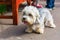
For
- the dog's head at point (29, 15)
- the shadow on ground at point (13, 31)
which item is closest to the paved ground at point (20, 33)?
the shadow on ground at point (13, 31)

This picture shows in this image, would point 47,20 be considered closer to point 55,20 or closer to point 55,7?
point 55,20

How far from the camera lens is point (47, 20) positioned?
2332 millimetres

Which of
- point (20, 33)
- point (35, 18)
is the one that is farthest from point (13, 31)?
point (35, 18)

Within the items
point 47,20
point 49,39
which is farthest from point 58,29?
point 49,39

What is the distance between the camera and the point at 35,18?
2.07 meters

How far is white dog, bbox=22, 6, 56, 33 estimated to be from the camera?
79.0 inches

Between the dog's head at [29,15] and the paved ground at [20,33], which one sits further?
the paved ground at [20,33]

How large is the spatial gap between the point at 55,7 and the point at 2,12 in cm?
109

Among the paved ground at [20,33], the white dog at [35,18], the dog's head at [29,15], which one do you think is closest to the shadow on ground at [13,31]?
the paved ground at [20,33]

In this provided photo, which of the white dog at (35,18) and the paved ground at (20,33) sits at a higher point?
the white dog at (35,18)

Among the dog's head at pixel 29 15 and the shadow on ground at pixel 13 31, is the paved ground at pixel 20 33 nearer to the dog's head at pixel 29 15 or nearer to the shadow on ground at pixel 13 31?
the shadow on ground at pixel 13 31

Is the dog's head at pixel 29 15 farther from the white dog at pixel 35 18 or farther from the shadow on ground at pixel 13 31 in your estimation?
the shadow on ground at pixel 13 31

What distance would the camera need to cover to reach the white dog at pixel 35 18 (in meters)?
2.01

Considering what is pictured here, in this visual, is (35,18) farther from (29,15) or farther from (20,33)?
(20,33)
